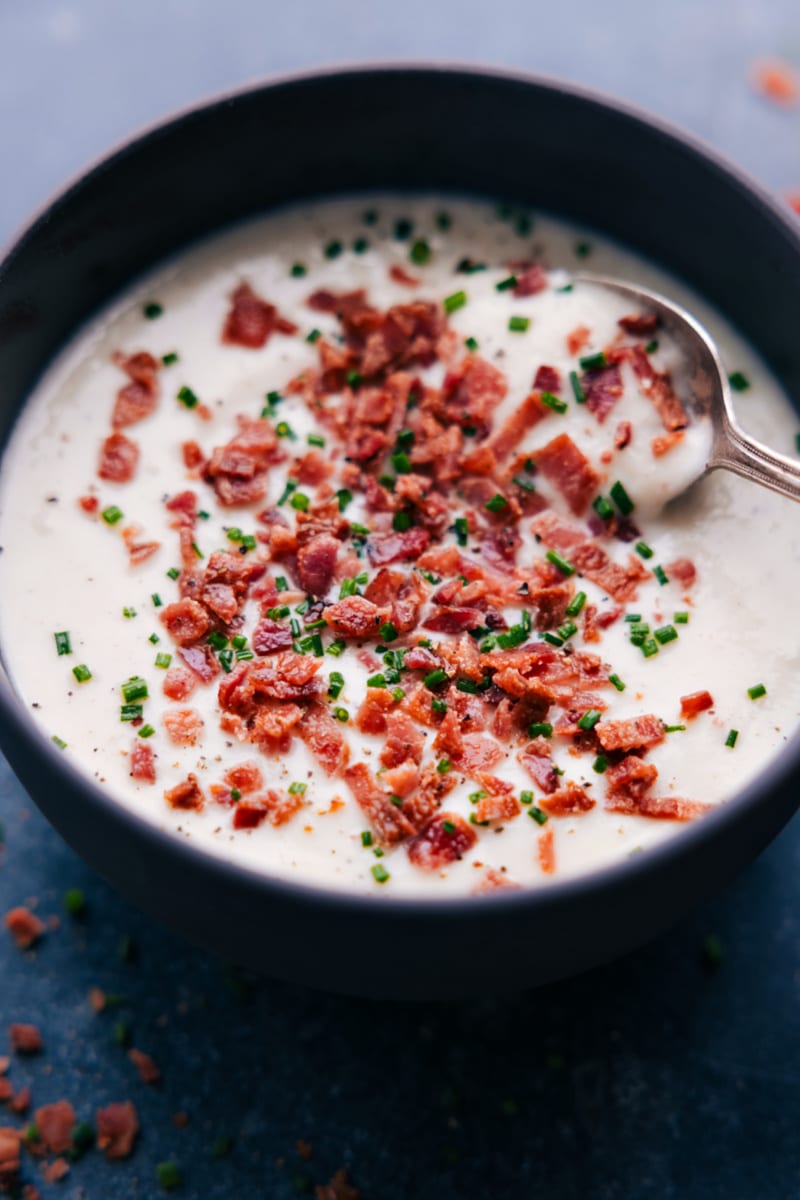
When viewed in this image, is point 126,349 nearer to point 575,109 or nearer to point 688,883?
point 575,109

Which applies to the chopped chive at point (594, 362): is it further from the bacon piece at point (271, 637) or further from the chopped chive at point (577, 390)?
the bacon piece at point (271, 637)

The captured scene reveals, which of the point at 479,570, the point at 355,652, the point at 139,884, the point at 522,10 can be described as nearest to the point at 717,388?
the point at 479,570

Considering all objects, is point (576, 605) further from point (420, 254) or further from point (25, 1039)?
point (25, 1039)

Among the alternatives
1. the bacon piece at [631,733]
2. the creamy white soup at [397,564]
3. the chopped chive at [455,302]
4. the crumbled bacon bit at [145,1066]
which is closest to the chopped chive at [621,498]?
the creamy white soup at [397,564]

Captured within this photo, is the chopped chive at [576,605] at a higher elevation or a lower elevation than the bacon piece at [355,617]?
higher

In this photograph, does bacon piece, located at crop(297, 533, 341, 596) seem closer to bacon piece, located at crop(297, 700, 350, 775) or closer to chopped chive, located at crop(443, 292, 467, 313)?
bacon piece, located at crop(297, 700, 350, 775)

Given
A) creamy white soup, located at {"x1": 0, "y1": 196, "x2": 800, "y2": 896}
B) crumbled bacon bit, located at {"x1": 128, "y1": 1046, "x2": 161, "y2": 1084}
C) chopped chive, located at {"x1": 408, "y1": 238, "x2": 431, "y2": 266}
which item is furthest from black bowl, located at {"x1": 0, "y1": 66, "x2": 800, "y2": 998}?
crumbled bacon bit, located at {"x1": 128, "y1": 1046, "x2": 161, "y2": 1084}
